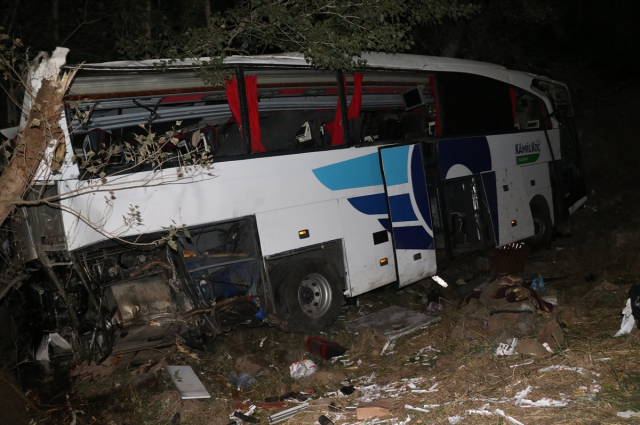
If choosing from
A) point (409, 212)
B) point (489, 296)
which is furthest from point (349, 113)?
point (489, 296)

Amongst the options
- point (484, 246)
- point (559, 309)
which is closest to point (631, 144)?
point (484, 246)

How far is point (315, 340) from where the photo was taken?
6148 mm

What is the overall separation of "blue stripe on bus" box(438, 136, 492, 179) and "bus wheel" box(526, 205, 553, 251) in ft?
6.19

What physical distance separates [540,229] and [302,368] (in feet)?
19.9

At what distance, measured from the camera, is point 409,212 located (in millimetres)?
7164

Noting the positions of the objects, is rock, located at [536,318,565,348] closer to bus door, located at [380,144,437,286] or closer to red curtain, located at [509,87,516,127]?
bus door, located at [380,144,437,286]

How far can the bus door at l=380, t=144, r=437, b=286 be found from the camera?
6.95 metres

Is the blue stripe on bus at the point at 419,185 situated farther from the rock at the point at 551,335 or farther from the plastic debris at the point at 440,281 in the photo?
the rock at the point at 551,335

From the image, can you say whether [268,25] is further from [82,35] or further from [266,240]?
[82,35]

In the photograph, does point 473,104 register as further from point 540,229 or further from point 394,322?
point 394,322

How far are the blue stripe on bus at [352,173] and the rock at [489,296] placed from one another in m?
1.82

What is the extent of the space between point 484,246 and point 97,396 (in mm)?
5716

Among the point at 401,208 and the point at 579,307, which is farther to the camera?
the point at 401,208

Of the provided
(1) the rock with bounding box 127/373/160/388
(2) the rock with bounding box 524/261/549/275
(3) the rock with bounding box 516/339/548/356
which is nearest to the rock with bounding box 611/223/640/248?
(2) the rock with bounding box 524/261/549/275
